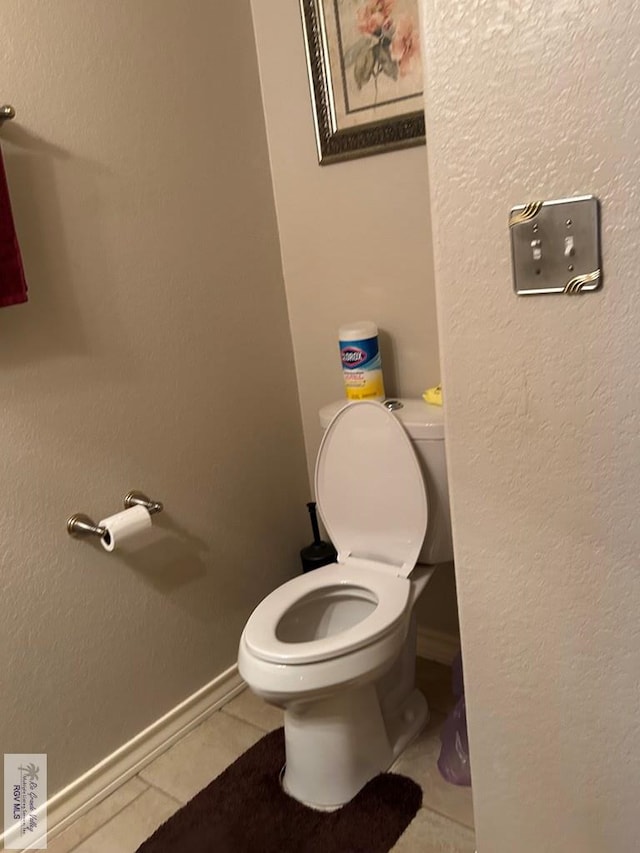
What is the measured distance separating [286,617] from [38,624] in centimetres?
57

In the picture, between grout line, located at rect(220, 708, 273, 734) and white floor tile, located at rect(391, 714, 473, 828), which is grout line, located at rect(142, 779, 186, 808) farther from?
white floor tile, located at rect(391, 714, 473, 828)

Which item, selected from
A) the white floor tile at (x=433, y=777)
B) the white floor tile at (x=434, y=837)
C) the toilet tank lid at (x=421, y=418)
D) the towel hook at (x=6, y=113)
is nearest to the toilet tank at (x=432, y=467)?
the toilet tank lid at (x=421, y=418)

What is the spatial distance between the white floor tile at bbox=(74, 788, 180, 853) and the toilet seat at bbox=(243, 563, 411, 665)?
499 mm

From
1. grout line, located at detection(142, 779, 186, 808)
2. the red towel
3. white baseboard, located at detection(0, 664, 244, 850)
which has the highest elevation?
the red towel

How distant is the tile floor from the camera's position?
4.89 feet

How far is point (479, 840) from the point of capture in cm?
122

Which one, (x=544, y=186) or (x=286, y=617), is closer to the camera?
(x=544, y=186)

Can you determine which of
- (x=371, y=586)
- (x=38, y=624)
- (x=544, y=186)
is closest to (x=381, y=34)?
(x=544, y=186)

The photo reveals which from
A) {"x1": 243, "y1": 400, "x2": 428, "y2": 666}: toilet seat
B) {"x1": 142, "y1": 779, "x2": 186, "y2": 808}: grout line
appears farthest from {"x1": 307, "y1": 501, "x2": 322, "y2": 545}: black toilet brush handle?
{"x1": 142, "y1": 779, "x2": 186, "y2": 808}: grout line

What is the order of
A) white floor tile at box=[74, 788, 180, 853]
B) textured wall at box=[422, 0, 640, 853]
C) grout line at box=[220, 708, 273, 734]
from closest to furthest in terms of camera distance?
textured wall at box=[422, 0, 640, 853]
white floor tile at box=[74, 788, 180, 853]
grout line at box=[220, 708, 273, 734]

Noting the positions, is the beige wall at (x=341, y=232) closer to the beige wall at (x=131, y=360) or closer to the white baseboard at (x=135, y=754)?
the beige wall at (x=131, y=360)

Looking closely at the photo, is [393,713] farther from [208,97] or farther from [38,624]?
[208,97]

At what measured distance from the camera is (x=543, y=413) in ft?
3.07

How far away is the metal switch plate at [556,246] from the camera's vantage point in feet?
2.74
